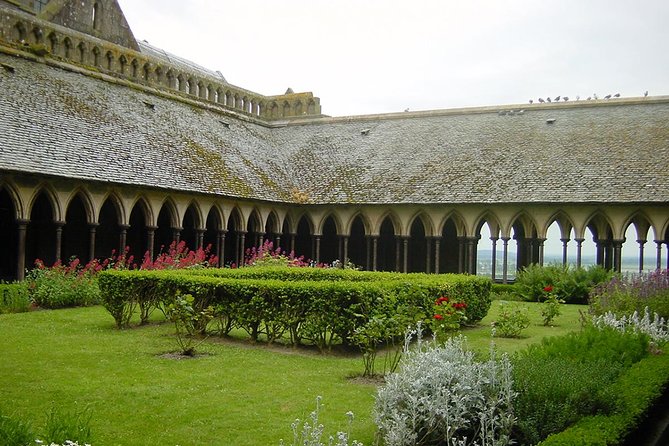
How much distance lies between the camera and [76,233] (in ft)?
74.3

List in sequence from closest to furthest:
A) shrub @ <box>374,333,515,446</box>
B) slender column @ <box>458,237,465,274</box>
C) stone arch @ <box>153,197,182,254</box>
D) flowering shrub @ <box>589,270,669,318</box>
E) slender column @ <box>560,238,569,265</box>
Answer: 1. shrub @ <box>374,333,515,446</box>
2. flowering shrub @ <box>589,270,669,318</box>
3. stone arch @ <box>153,197,182,254</box>
4. slender column @ <box>560,238,569,265</box>
5. slender column @ <box>458,237,465,274</box>

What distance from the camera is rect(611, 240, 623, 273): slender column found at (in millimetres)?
23688

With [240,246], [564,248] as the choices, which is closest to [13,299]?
[240,246]

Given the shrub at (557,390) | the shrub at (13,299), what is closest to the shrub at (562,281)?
the shrub at (557,390)

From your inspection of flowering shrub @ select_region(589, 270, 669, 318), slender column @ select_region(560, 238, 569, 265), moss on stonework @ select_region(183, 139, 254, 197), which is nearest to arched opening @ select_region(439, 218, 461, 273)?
slender column @ select_region(560, 238, 569, 265)

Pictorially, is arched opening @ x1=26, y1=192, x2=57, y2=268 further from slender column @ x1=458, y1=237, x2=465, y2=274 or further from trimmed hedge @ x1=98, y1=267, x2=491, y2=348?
slender column @ x1=458, y1=237, x2=465, y2=274

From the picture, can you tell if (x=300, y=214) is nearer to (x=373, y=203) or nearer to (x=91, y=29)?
(x=373, y=203)

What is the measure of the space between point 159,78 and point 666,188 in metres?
19.6

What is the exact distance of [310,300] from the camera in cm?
1072

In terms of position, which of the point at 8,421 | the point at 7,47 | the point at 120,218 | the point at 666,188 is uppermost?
the point at 7,47

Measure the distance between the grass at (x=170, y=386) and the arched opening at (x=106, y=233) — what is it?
1113cm

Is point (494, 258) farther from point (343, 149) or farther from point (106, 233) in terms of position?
point (106, 233)

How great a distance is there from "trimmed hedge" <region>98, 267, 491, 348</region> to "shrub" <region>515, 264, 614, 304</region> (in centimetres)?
800

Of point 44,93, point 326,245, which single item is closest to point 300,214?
point 326,245
